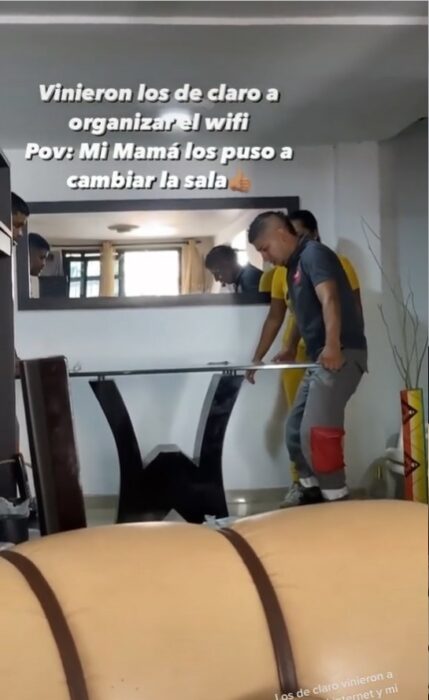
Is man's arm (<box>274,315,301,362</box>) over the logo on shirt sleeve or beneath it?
beneath

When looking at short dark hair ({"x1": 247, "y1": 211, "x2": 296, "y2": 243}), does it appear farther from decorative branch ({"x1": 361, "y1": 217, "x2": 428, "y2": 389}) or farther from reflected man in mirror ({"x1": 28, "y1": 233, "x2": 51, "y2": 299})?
reflected man in mirror ({"x1": 28, "y1": 233, "x2": 51, "y2": 299})

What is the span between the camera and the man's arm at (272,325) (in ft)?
6.39

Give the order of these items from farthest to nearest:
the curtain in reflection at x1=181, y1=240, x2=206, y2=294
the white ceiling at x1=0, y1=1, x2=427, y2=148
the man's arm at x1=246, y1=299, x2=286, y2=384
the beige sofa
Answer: the man's arm at x1=246, y1=299, x2=286, y2=384
the curtain in reflection at x1=181, y1=240, x2=206, y2=294
the white ceiling at x1=0, y1=1, x2=427, y2=148
the beige sofa

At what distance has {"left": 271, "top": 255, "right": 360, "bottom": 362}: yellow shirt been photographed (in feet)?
6.31

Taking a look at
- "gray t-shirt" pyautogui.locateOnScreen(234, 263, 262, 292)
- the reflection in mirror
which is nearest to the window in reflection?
the reflection in mirror

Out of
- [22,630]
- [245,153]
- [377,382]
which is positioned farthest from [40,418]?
[377,382]

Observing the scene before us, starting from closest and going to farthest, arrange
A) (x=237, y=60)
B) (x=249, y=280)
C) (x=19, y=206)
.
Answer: (x=237, y=60)
(x=19, y=206)
(x=249, y=280)

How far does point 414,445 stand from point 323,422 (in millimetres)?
294

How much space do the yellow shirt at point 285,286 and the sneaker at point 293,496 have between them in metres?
0.35

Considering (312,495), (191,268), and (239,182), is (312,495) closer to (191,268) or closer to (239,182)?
(191,268)

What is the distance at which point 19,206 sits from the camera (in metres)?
1.81

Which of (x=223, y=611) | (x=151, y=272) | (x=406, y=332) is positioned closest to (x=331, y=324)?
(x=406, y=332)

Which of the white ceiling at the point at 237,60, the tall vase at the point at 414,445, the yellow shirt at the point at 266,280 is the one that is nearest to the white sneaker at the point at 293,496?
the tall vase at the point at 414,445

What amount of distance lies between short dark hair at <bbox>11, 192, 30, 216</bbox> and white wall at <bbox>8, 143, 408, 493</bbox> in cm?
3
